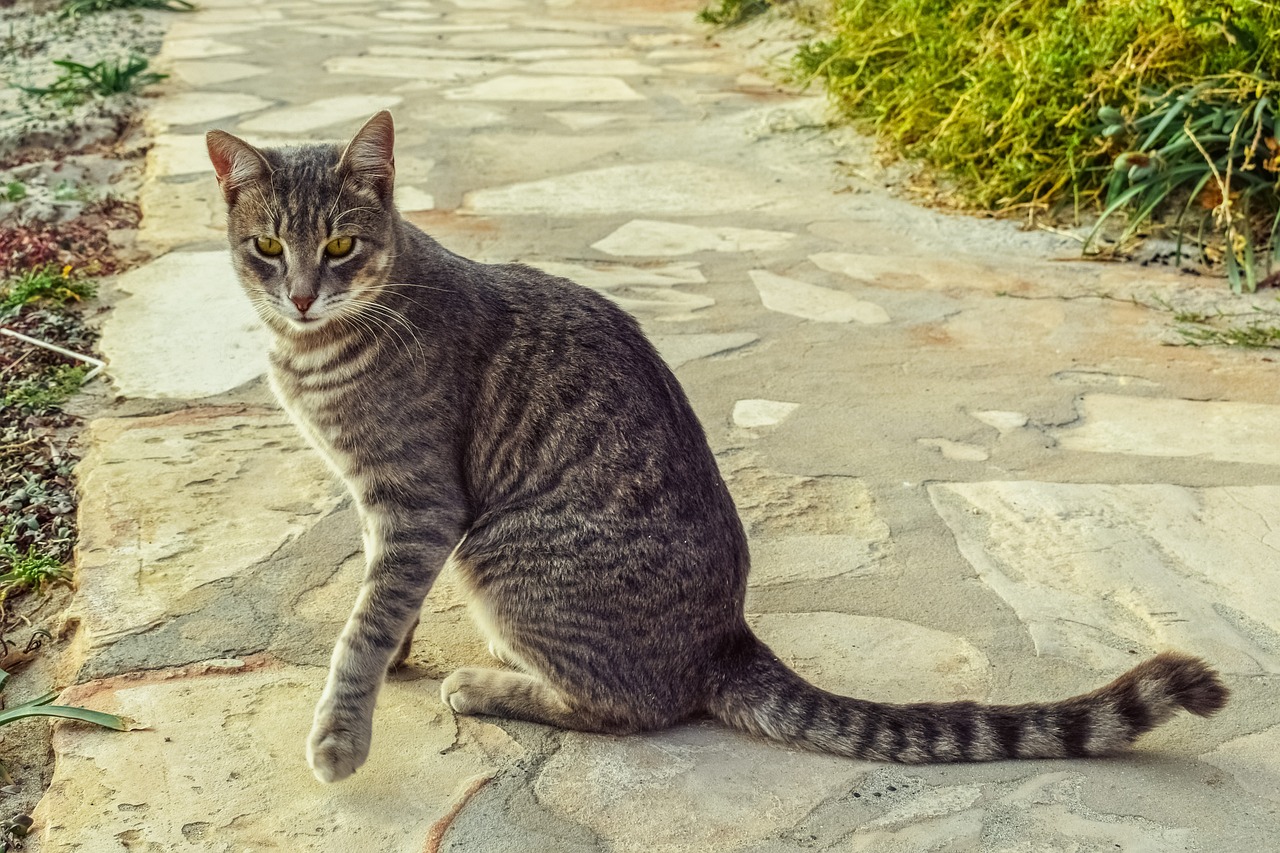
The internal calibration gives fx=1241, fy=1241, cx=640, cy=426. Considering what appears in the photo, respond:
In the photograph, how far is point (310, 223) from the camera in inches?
113

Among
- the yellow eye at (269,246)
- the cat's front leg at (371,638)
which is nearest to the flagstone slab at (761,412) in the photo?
the cat's front leg at (371,638)

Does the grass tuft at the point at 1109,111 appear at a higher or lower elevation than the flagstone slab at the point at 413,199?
higher

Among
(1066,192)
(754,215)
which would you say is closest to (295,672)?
(754,215)

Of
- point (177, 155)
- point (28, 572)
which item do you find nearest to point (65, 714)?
point (28, 572)

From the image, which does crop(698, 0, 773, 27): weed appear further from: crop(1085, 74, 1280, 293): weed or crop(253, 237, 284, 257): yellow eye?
crop(253, 237, 284, 257): yellow eye

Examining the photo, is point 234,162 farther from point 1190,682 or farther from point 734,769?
point 1190,682

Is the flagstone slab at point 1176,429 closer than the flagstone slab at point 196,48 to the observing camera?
Yes

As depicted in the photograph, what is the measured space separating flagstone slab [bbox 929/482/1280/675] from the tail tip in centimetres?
43

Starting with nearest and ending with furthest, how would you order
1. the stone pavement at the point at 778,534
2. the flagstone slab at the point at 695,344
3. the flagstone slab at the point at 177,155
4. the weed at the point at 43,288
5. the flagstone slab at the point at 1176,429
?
the stone pavement at the point at 778,534 → the flagstone slab at the point at 1176,429 → the flagstone slab at the point at 695,344 → the weed at the point at 43,288 → the flagstone slab at the point at 177,155

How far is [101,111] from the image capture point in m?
6.79

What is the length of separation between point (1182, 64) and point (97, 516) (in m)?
4.68

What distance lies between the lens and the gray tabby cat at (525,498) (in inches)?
98.3

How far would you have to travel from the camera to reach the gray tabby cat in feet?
8.19

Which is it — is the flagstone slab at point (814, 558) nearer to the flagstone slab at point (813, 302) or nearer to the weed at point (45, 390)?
the flagstone slab at point (813, 302)
